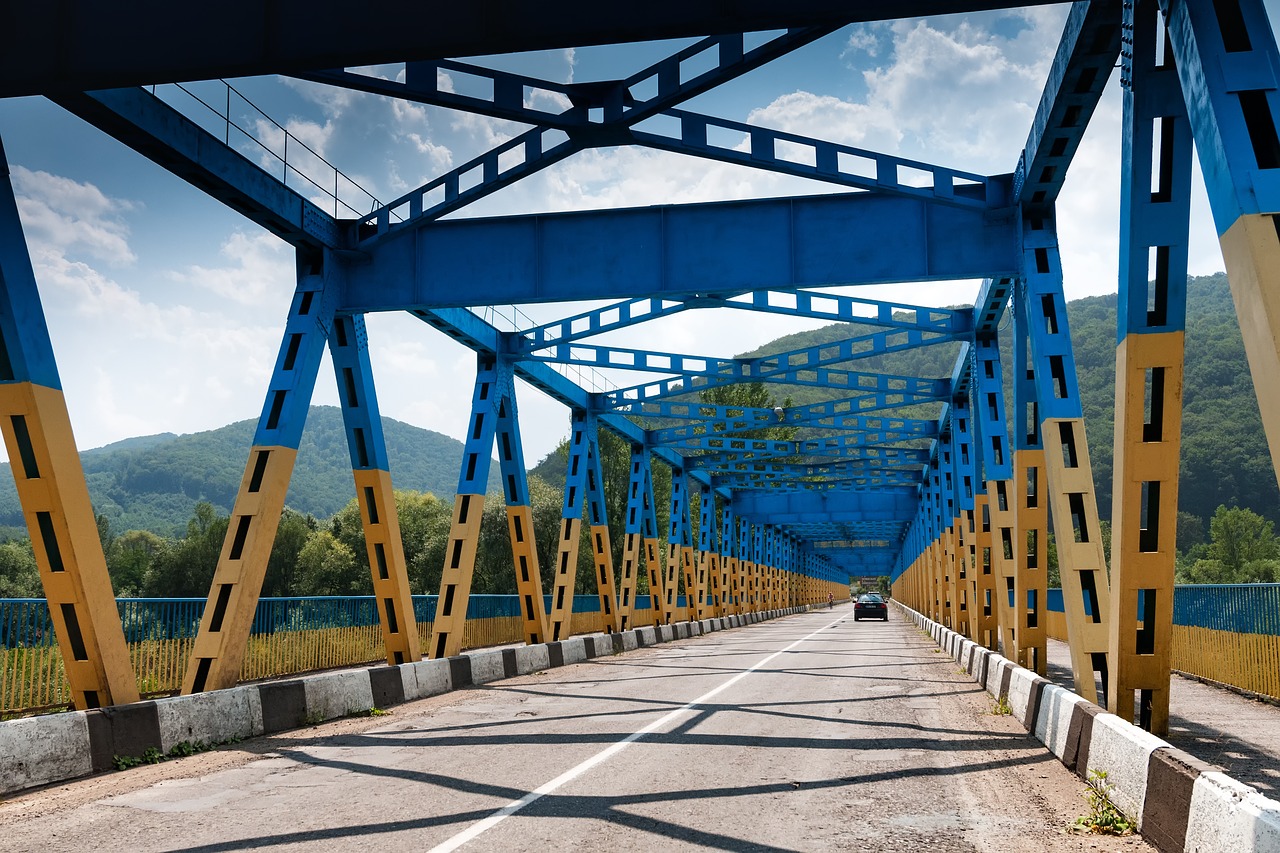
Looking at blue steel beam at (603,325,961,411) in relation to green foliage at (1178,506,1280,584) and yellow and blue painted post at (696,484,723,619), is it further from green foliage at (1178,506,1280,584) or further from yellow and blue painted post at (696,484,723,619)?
green foliage at (1178,506,1280,584)

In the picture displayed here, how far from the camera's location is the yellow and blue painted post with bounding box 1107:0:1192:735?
8.54 metres

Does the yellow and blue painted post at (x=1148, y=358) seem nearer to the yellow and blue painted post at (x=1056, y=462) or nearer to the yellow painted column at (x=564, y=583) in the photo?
the yellow and blue painted post at (x=1056, y=462)

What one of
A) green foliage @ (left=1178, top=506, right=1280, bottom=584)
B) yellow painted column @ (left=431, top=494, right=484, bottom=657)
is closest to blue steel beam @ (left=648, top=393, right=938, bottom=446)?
yellow painted column @ (left=431, top=494, right=484, bottom=657)

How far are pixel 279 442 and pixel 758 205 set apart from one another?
27.7 feet

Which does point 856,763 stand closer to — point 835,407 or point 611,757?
point 611,757

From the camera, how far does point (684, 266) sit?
1808 centimetres

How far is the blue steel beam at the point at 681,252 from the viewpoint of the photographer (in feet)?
56.5

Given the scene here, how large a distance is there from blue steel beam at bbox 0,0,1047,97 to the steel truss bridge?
0.02 m

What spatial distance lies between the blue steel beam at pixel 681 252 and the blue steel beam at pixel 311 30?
7828mm

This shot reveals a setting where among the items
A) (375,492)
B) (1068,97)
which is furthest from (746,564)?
(1068,97)

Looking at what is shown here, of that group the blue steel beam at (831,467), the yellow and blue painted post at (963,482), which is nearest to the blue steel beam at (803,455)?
the blue steel beam at (831,467)

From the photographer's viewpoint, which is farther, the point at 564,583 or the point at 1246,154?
the point at 564,583

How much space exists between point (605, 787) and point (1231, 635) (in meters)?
13.3

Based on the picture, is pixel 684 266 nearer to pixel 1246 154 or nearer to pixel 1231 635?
pixel 1231 635
